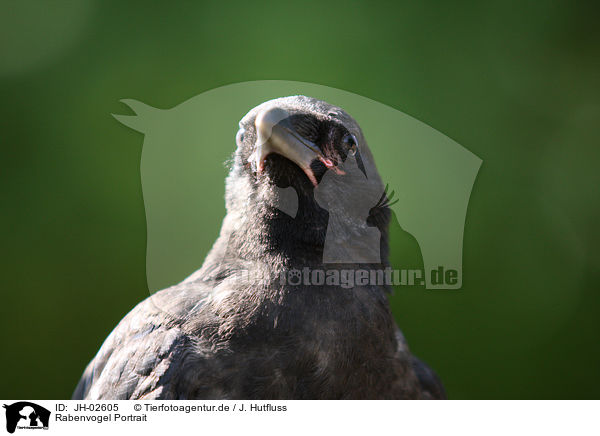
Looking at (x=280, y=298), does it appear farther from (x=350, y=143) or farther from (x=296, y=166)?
(x=350, y=143)

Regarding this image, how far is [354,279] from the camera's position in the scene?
203cm

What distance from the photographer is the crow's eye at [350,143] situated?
205cm

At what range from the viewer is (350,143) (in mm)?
2070

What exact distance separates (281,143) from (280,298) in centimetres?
53

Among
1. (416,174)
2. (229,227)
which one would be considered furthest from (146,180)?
(416,174)

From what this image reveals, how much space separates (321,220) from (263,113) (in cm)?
44

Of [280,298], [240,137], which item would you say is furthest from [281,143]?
[280,298]

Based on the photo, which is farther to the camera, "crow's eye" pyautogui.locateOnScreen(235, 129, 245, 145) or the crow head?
"crow's eye" pyautogui.locateOnScreen(235, 129, 245, 145)

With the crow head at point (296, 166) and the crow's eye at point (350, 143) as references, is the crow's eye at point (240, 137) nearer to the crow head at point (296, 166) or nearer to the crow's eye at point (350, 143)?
the crow head at point (296, 166)

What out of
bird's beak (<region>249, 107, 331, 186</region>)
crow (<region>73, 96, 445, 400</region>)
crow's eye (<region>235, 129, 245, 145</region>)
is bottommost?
crow (<region>73, 96, 445, 400</region>)

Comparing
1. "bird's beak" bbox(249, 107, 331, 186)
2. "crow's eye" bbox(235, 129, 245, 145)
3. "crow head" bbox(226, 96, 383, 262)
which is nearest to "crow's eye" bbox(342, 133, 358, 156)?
"crow head" bbox(226, 96, 383, 262)

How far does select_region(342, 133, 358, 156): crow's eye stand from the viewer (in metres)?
2.05

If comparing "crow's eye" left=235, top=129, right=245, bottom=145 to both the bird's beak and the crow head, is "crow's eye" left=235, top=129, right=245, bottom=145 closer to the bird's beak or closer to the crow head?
the crow head
